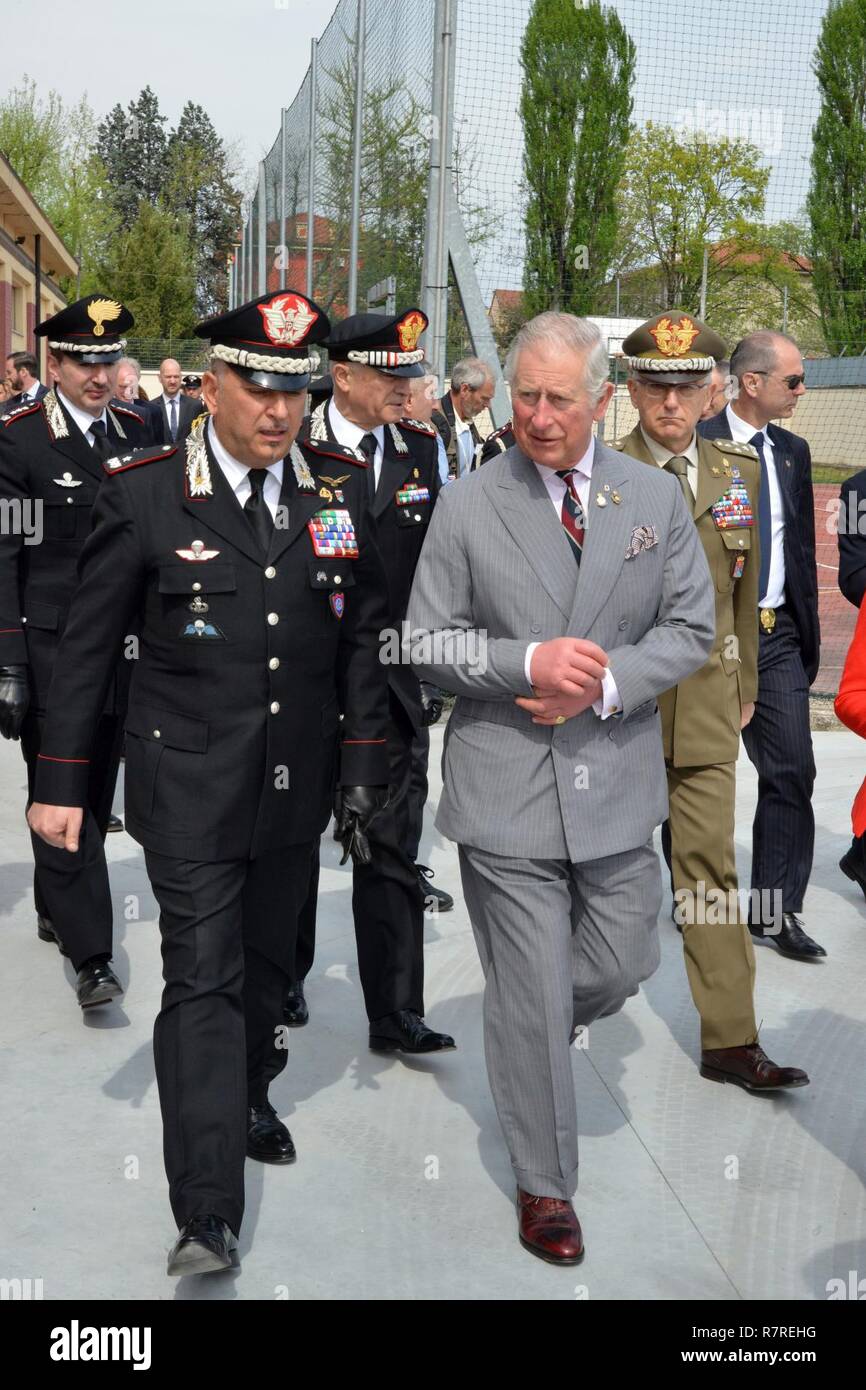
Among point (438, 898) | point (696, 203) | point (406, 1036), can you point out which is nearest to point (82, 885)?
point (406, 1036)

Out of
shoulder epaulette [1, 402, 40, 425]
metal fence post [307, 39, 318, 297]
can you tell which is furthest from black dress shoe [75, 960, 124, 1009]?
metal fence post [307, 39, 318, 297]

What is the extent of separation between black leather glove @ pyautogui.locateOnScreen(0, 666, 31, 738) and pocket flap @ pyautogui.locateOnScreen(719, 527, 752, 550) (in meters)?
2.29

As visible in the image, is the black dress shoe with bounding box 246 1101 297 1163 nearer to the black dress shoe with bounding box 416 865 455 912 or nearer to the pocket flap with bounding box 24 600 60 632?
the pocket flap with bounding box 24 600 60 632

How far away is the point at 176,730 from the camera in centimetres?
341

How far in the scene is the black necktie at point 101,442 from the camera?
5438 mm

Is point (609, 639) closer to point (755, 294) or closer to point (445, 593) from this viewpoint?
point (445, 593)

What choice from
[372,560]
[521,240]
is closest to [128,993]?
[372,560]

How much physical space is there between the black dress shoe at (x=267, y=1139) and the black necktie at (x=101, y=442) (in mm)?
2499

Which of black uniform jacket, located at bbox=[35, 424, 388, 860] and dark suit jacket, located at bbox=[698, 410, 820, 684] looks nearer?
black uniform jacket, located at bbox=[35, 424, 388, 860]

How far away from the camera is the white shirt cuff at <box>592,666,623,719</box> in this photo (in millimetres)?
3441

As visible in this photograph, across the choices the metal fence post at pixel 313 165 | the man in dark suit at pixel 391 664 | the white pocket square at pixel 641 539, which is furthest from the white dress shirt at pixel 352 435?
the metal fence post at pixel 313 165

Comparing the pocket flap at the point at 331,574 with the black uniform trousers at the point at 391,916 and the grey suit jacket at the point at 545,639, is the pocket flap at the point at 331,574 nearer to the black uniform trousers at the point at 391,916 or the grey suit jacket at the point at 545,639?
the grey suit jacket at the point at 545,639

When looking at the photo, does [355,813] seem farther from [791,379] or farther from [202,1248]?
[791,379]

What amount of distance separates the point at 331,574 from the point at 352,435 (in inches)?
46.4
